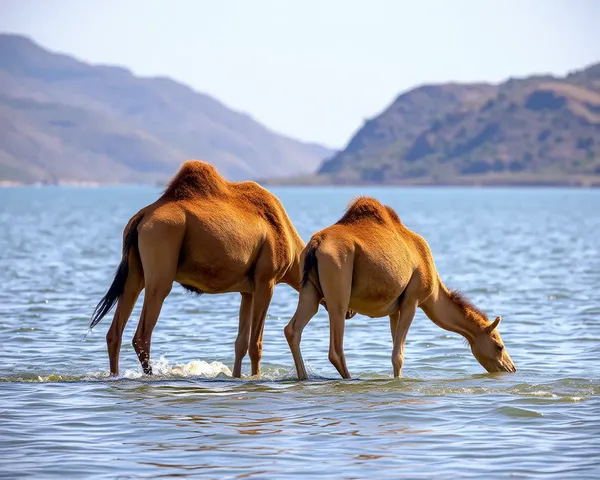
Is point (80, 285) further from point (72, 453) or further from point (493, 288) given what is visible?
point (72, 453)

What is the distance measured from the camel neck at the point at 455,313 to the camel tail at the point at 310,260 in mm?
1943

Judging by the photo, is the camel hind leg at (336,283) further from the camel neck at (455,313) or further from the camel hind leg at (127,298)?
the camel hind leg at (127,298)

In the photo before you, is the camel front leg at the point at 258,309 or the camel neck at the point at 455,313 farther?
the camel neck at the point at 455,313

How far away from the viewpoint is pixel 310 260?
1280cm

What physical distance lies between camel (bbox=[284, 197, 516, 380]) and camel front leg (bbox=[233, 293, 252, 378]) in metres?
0.84

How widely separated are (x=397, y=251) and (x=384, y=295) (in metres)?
0.52

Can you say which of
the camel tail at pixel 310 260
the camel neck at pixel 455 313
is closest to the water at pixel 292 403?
the camel neck at pixel 455 313

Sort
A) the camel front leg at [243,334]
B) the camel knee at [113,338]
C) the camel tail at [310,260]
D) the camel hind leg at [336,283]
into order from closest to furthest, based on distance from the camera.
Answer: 1. the camel hind leg at [336,283]
2. the camel tail at [310,260]
3. the camel knee at [113,338]
4. the camel front leg at [243,334]

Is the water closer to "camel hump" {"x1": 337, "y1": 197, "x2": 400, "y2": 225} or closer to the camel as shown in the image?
the camel

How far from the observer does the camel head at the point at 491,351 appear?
1434 centimetres

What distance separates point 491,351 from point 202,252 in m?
3.74

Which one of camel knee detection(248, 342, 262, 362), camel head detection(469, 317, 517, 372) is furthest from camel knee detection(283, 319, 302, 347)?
camel head detection(469, 317, 517, 372)

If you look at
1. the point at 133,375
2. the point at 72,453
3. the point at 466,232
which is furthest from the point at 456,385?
the point at 466,232

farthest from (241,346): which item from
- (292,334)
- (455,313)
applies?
(455,313)
